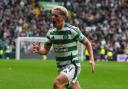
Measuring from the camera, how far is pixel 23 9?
48.4 meters

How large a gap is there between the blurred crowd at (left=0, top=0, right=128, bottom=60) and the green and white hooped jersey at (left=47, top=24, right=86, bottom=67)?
30.5 meters

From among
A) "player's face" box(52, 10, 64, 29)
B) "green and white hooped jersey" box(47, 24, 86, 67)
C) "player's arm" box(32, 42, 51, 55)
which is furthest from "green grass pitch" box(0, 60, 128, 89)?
"player's face" box(52, 10, 64, 29)

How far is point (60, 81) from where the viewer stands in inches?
412

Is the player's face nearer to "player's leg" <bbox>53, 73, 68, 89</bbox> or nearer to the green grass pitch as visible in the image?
"player's leg" <bbox>53, 73, 68, 89</bbox>

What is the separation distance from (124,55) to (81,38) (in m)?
32.5

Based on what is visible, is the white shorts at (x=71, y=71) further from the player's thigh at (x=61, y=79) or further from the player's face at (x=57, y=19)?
the player's face at (x=57, y=19)

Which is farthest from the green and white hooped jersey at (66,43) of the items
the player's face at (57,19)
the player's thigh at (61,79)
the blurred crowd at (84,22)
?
the blurred crowd at (84,22)

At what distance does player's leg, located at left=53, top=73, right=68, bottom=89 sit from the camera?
1036cm

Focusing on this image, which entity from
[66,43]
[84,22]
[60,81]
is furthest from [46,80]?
[84,22]

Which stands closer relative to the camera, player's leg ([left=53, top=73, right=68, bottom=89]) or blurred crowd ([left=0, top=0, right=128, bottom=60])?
player's leg ([left=53, top=73, right=68, bottom=89])

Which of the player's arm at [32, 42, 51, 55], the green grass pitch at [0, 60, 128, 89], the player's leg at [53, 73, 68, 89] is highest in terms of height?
the player's arm at [32, 42, 51, 55]

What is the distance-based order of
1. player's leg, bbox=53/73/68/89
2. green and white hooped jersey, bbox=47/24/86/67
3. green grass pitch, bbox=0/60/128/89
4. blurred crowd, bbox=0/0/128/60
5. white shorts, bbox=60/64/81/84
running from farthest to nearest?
blurred crowd, bbox=0/0/128/60 → green grass pitch, bbox=0/60/128/89 → green and white hooped jersey, bbox=47/24/86/67 → white shorts, bbox=60/64/81/84 → player's leg, bbox=53/73/68/89

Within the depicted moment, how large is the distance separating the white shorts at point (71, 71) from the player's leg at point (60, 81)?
10 cm

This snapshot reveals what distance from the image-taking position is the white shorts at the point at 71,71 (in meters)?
10.7
